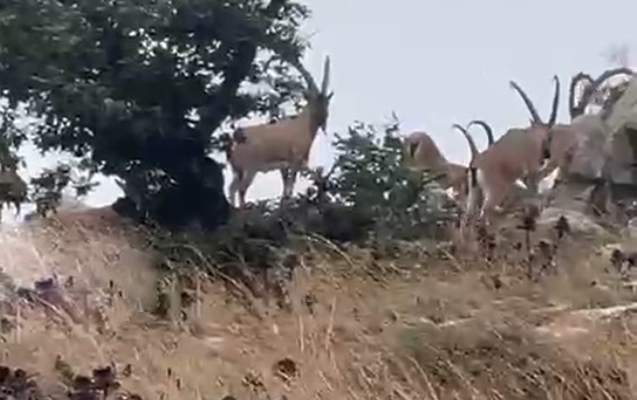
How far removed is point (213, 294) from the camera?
6.83 metres

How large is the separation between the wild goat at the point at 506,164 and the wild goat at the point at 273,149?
4.16ft

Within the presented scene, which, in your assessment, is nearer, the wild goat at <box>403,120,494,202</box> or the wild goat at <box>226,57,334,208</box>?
the wild goat at <box>403,120,494,202</box>

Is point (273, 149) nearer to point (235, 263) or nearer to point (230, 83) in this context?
point (230, 83)

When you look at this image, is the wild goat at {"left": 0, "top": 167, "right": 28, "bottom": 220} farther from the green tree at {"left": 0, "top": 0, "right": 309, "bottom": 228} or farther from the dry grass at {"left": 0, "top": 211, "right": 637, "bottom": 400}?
the dry grass at {"left": 0, "top": 211, "right": 637, "bottom": 400}

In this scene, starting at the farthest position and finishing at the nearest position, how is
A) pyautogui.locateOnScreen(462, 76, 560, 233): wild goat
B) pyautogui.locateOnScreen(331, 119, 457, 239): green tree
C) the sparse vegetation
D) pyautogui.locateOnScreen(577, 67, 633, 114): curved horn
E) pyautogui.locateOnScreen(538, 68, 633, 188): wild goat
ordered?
pyautogui.locateOnScreen(577, 67, 633, 114): curved horn < pyautogui.locateOnScreen(538, 68, 633, 188): wild goat < pyautogui.locateOnScreen(462, 76, 560, 233): wild goat < pyautogui.locateOnScreen(331, 119, 457, 239): green tree < the sparse vegetation

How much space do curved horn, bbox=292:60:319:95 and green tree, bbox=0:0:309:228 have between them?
507mm

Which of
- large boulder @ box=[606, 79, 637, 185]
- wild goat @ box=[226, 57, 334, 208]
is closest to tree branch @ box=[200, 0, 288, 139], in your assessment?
wild goat @ box=[226, 57, 334, 208]

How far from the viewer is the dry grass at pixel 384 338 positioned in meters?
4.48

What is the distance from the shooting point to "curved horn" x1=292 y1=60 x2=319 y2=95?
1103 cm

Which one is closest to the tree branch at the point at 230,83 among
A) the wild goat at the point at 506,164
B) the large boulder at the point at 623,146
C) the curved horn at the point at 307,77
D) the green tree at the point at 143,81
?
the green tree at the point at 143,81

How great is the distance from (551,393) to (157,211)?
6072 millimetres

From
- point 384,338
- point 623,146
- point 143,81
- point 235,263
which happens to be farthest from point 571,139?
point 384,338

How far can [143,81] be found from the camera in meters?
9.92

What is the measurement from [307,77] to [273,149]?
74cm
